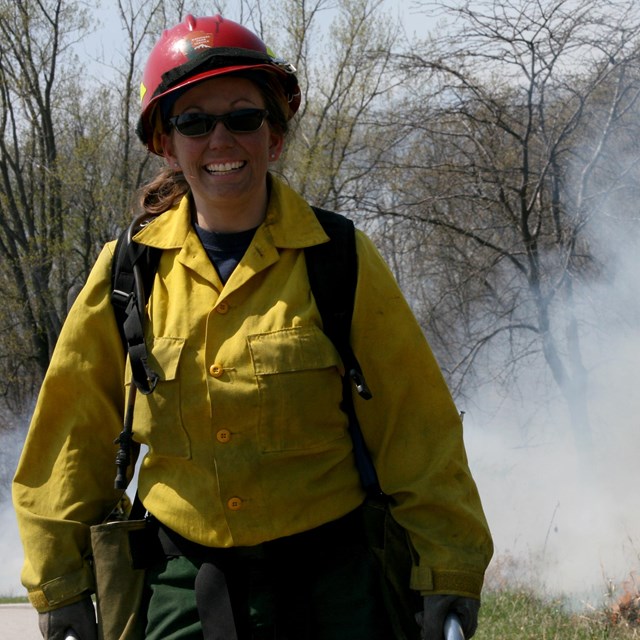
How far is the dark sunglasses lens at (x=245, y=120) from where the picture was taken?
8.09ft

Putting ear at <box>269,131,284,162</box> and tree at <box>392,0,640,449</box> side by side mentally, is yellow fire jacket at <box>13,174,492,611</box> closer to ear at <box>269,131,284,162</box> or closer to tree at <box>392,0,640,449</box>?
ear at <box>269,131,284,162</box>

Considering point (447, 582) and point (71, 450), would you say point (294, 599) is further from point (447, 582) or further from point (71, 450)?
point (71, 450)

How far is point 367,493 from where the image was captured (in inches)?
97.0

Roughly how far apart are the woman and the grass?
110 inches

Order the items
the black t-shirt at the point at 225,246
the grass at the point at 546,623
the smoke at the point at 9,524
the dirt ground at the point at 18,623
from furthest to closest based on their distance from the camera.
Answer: the smoke at the point at 9,524
the dirt ground at the point at 18,623
the grass at the point at 546,623
the black t-shirt at the point at 225,246

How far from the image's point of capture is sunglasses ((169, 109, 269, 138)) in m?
2.47

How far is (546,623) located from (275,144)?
349cm

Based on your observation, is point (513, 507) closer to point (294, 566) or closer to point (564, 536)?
point (564, 536)

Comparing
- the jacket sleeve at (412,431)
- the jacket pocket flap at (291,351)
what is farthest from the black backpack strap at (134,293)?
the jacket sleeve at (412,431)

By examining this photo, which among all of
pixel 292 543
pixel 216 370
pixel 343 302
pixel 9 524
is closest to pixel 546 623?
pixel 292 543

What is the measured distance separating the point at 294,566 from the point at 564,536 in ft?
24.8

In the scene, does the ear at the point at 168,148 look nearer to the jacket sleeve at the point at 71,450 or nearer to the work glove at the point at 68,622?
the jacket sleeve at the point at 71,450

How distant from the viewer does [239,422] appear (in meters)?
2.29

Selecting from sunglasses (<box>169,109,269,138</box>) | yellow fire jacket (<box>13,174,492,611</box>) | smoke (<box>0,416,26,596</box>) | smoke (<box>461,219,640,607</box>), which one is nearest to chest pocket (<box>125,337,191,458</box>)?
yellow fire jacket (<box>13,174,492,611</box>)
